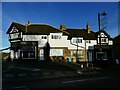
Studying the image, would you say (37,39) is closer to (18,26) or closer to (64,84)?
(18,26)

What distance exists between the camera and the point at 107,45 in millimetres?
58656

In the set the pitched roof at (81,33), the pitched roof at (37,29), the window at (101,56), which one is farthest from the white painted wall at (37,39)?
the window at (101,56)

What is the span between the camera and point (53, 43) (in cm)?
5372

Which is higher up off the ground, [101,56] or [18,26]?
[18,26]

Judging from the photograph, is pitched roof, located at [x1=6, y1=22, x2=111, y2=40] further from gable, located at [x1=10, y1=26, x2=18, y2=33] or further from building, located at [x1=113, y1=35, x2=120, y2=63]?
building, located at [x1=113, y1=35, x2=120, y2=63]

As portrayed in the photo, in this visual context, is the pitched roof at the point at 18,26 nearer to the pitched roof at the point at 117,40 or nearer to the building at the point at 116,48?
the building at the point at 116,48

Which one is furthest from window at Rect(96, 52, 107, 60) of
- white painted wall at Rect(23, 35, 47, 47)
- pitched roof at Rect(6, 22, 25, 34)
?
pitched roof at Rect(6, 22, 25, 34)

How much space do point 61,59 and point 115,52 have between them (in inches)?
575

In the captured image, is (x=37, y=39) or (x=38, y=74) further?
(x=37, y=39)

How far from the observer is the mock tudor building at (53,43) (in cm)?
5228

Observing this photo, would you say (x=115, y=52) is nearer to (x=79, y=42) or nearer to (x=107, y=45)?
(x=107, y=45)

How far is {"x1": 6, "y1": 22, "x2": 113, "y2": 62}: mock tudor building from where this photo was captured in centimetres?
5228

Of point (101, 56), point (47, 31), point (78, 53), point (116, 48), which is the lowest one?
point (101, 56)

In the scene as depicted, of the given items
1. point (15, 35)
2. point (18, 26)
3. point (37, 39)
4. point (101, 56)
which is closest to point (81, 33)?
point (101, 56)
